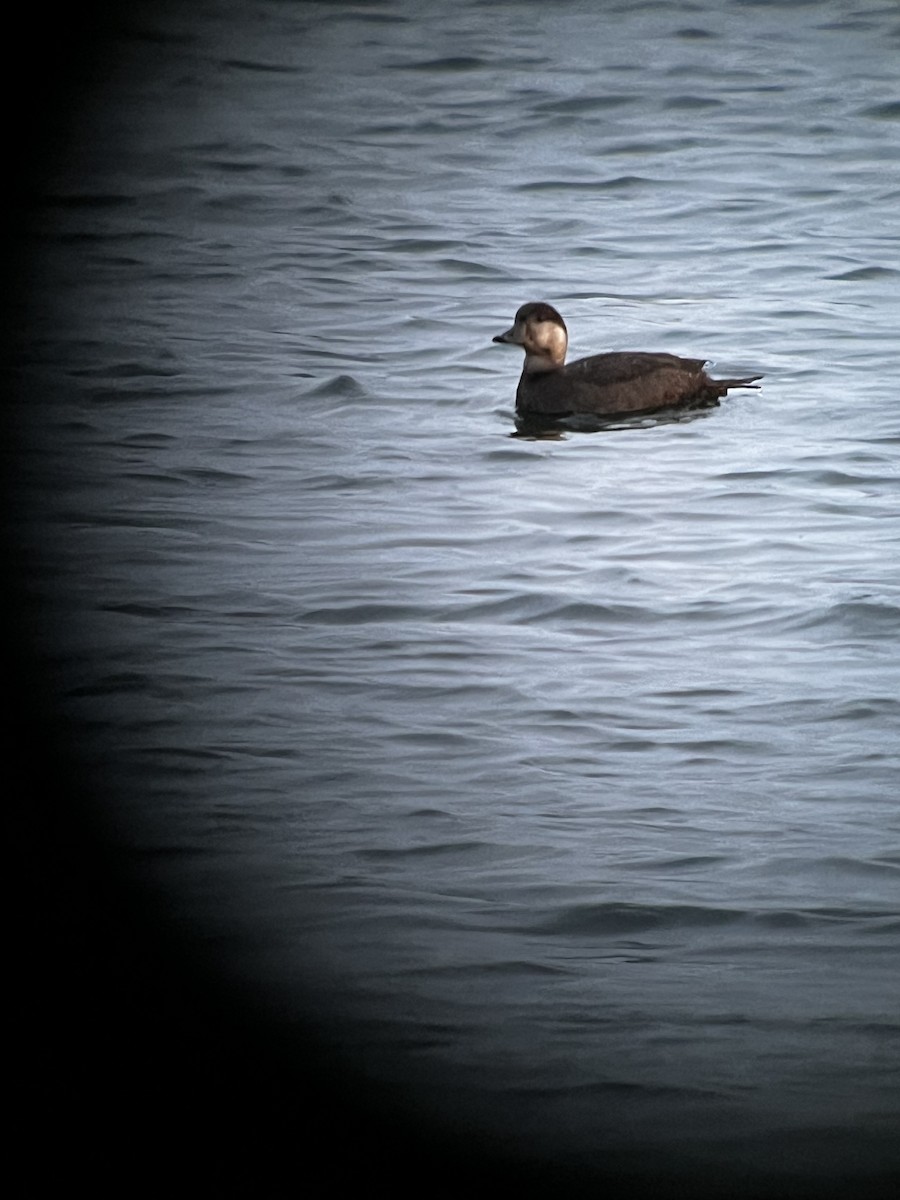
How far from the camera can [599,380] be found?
798 cm

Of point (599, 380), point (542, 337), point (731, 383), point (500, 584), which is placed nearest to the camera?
point (500, 584)

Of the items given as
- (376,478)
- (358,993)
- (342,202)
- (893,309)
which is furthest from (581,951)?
(342,202)

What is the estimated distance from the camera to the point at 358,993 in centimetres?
338

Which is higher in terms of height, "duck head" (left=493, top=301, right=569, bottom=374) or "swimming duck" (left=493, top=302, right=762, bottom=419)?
"duck head" (left=493, top=301, right=569, bottom=374)

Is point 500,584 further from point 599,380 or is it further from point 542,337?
point 542,337

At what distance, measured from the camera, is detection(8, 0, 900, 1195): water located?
3.35 meters

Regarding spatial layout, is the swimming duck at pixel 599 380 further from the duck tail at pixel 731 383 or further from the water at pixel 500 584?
the water at pixel 500 584

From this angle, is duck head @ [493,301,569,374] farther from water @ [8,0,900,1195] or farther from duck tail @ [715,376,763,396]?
duck tail @ [715,376,763,396]

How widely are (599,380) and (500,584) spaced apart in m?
2.27

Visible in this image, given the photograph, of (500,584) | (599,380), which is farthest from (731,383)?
(500,584)

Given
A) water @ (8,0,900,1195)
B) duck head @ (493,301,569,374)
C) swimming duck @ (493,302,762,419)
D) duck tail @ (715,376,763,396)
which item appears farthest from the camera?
duck head @ (493,301,569,374)

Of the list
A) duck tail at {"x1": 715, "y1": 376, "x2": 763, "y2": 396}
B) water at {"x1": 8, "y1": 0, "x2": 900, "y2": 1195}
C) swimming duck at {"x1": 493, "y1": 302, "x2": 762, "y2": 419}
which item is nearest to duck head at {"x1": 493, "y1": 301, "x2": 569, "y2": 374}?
swimming duck at {"x1": 493, "y1": 302, "x2": 762, "y2": 419}

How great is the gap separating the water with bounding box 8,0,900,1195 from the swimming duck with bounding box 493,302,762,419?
0.14 metres

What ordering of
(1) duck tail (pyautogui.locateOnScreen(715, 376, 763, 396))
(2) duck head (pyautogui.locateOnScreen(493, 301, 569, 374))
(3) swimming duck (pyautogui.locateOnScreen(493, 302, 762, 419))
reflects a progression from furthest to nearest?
1. (2) duck head (pyautogui.locateOnScreen(493, 301, 569, 374))
2. (1) duck tail (pyautogui.locateOnScreen(715, 376, 763, 396))
3. (3) swimming duck (pyautogui.locateOnScreen(493, 302, 762, 419))
